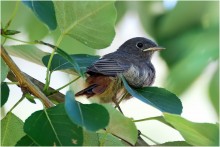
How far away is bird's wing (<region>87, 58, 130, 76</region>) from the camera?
321 cm

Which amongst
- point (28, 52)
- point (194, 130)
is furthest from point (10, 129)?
point (194, 130)

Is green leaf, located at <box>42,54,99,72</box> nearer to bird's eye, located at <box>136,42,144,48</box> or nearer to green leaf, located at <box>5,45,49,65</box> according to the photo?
green leaf, located at <box>5,45,49,65</box>

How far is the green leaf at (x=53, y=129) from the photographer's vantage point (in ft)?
5.13

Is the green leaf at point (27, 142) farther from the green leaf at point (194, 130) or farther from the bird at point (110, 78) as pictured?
the bird at point (110, 78)

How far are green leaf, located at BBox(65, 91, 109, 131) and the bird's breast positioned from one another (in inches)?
48.5

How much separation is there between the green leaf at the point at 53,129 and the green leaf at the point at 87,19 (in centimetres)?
38

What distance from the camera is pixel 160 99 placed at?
1.88 m

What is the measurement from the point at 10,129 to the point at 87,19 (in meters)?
0.51

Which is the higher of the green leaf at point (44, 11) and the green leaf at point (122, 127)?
the green leaf at point (44, 11)

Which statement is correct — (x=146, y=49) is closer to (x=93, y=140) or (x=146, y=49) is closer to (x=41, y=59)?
(x=41, y=59)

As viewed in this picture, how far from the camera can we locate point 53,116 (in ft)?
5.49

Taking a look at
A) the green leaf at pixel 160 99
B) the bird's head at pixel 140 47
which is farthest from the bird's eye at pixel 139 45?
the green leaf at pixel 160 99

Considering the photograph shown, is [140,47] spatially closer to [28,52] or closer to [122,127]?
[28,52]

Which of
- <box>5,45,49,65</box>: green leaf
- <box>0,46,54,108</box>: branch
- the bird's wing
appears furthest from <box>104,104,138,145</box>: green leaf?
the bird's wing
